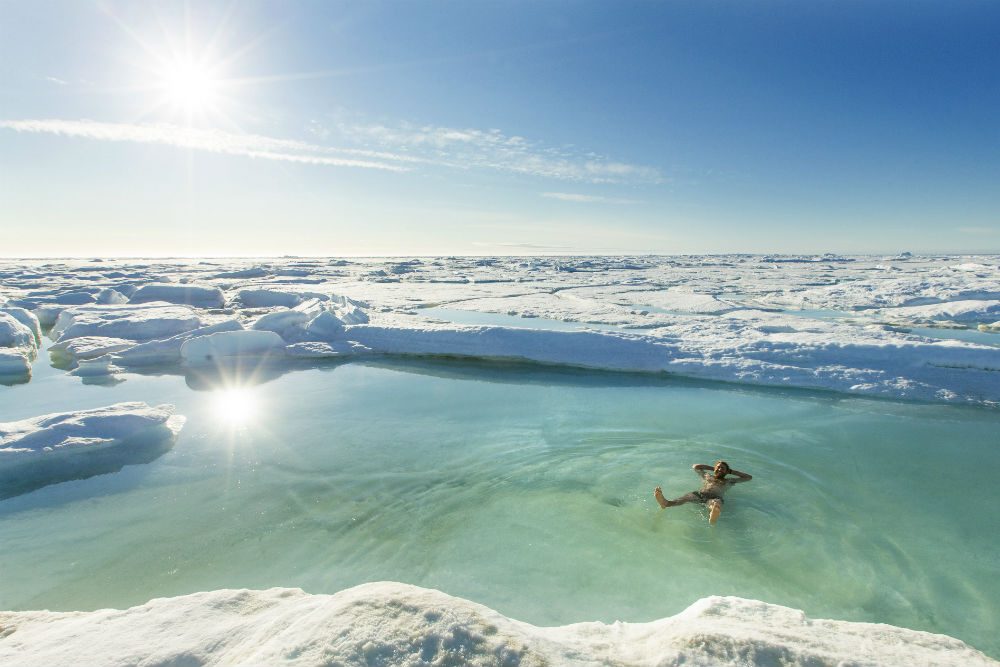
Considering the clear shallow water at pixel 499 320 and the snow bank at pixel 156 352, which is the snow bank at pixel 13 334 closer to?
the snow bank at pixel 156 352

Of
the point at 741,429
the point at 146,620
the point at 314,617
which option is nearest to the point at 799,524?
the point at 741,429

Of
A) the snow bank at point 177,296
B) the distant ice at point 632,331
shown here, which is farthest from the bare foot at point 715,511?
the snow bank at point 177,296

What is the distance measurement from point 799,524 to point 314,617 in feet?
14.2

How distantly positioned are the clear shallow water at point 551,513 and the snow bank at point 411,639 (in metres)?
1.20

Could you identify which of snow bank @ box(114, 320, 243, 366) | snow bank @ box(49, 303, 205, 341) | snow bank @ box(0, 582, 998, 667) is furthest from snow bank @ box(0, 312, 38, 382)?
snow bank @ box(0, 582, 998, 667)

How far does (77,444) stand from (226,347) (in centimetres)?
545

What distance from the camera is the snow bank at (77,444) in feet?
16.7

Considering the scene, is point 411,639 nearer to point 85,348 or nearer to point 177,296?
point 85,348

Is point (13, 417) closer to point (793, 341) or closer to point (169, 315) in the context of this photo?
point (169, 315)

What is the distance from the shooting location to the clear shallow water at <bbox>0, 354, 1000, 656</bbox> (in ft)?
11.5

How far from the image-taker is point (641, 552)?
389cm

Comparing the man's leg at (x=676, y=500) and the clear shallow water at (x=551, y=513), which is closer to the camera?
the clear shallow water at (x=551, y=513)

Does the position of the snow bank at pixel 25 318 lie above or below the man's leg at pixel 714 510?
above

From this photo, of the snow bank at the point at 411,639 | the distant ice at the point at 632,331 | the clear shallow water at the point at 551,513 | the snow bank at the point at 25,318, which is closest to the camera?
the snow bank at the point at 411,639
